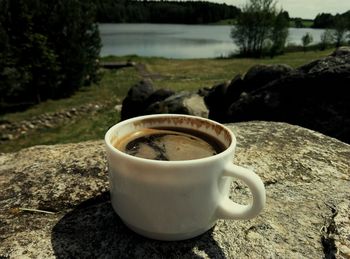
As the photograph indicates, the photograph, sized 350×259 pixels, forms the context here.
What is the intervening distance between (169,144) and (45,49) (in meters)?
12.5

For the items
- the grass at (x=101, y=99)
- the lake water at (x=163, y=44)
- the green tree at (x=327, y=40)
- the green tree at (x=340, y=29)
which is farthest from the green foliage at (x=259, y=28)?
the grass at (x=101, y=99)

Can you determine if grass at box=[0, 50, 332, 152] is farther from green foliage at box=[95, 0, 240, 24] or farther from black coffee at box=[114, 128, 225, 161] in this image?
green foliage at box=[95, 0, 240, 24]

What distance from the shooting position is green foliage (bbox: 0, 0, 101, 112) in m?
11.3

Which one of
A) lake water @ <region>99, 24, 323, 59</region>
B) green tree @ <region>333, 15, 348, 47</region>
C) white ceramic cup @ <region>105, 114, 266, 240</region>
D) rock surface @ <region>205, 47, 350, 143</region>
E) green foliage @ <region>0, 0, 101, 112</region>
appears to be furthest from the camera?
green tree @ <region>333, 15, 348, 47</region>

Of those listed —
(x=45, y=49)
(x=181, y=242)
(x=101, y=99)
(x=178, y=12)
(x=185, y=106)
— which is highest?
(x=178, y=12)

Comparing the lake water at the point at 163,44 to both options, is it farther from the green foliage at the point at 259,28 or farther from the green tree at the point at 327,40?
the green tree at the point at 327,40

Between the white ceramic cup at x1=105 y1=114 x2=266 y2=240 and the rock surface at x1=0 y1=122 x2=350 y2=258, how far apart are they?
3.9 inches

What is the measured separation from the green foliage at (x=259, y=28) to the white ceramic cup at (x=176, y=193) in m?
49.0

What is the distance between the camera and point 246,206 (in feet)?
3.51

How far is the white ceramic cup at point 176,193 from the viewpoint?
39.0 inches

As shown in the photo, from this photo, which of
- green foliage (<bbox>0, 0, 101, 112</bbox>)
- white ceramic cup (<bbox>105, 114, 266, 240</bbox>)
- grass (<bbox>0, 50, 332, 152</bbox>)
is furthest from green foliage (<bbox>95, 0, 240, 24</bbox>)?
white ceramic cup (<bbox>105, 114, 266, 240</bbox>)

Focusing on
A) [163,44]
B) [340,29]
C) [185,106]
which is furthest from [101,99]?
[340,29]

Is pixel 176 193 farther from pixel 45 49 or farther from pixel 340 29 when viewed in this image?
pixel 340 29

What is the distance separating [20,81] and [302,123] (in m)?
10.4
